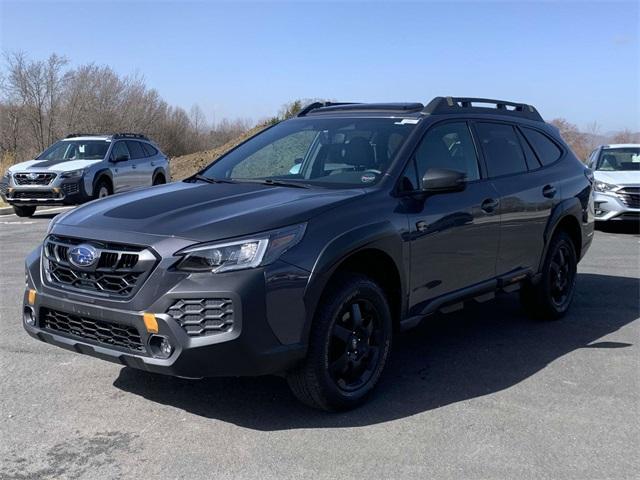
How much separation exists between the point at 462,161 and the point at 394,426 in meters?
2.13

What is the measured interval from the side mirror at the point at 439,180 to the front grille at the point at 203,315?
1619mm

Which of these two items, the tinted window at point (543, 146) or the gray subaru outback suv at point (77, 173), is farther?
the gray subaru outback suv at point (77, 173)

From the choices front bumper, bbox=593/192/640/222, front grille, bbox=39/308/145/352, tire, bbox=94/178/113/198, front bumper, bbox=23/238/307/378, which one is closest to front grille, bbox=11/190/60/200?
tire, bbox=94/178/113/198

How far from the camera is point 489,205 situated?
5043 mm

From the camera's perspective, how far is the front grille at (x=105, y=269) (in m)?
3.52

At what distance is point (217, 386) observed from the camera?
4422 mm

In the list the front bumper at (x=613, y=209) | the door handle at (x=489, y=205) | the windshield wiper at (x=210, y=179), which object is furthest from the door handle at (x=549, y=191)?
the front bumper at (x=613, y=209)

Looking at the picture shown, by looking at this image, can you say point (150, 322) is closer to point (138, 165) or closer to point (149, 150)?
point (138, 165)

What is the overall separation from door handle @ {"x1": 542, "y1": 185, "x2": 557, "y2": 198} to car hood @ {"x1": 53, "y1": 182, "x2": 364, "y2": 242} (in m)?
2.30

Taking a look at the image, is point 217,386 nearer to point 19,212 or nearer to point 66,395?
point 66,395

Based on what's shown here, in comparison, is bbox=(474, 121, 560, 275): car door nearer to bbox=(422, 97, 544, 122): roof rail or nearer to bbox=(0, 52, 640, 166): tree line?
bbox=(422, 97, 544, 122): roof rail

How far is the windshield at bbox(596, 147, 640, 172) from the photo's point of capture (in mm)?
14242

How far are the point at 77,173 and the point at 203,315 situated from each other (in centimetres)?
1249

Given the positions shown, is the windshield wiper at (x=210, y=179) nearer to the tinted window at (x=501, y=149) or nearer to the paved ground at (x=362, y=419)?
the paved ground at (x=362, y=419)
